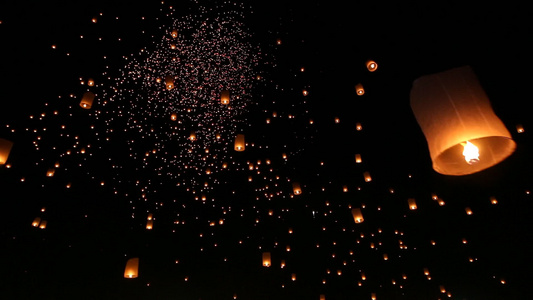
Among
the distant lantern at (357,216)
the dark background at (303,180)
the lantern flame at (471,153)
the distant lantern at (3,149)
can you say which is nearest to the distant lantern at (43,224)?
the dark background at (303,180)

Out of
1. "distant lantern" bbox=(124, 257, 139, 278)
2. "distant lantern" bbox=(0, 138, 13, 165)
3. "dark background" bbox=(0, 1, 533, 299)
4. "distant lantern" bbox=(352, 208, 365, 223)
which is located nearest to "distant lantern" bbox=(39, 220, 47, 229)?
"dark background" bbox=(0, 1, 533, 299)

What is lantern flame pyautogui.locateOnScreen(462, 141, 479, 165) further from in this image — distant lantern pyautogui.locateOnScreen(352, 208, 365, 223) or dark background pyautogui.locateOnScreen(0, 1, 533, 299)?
distant lantern pyautogui.locateOnScreen(352, 208, 365, 223)

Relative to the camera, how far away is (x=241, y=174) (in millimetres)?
6852

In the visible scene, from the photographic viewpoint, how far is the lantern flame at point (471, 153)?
1405 millimetres

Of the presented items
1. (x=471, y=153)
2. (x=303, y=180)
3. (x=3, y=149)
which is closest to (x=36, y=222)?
(x=3, y=149)

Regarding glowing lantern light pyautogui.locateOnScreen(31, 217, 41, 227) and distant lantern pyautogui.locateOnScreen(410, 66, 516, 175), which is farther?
glowing lantern light pyautogui.locateOnScreen(31, 217, 41, 227)

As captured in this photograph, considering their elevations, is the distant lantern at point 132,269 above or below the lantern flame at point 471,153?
above

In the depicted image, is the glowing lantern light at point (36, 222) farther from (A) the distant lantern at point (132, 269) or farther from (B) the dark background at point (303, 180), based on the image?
(A) the distant lantern at point (132, 269)

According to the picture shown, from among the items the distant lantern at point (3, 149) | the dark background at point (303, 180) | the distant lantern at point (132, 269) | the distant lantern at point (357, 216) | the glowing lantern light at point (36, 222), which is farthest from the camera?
the glowing lantern light at point (36, 222)

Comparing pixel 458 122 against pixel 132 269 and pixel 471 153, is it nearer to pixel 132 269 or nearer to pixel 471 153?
pixel 471 153

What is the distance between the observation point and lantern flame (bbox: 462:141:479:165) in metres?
1.40

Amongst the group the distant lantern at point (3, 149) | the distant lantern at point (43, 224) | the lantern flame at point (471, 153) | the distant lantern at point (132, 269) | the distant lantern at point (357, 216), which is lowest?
the lantern flame at point (471, 153)

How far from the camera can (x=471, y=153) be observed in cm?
141

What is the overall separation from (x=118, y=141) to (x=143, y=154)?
0.51 m
